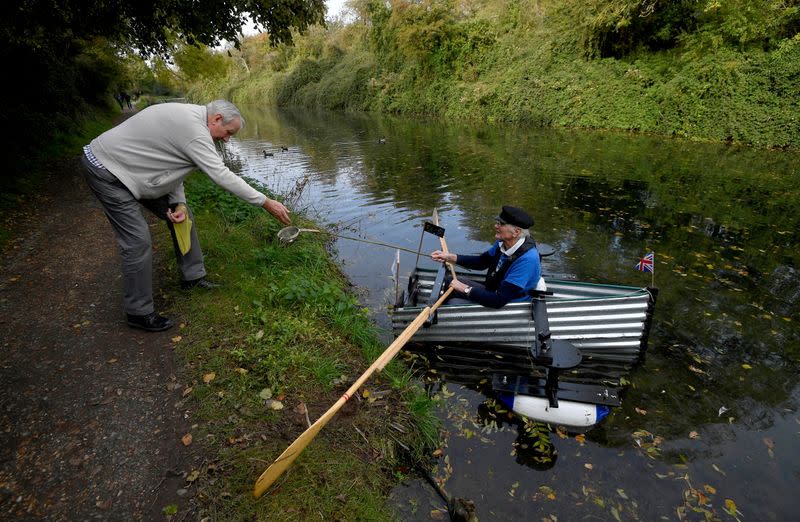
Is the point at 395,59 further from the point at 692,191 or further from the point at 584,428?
the point at 584,428

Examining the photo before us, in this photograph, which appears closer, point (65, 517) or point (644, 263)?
point (65, 517)

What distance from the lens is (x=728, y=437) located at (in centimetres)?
398

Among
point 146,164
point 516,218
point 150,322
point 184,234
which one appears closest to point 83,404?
point 150,322

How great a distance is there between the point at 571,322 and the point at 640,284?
113 inches

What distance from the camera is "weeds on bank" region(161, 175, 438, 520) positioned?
284cm

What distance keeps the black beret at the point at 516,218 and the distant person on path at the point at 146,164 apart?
2365 millimetres

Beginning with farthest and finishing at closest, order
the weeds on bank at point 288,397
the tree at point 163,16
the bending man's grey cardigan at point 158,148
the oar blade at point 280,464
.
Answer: the tree at point 163,16 → the bending man's grey cardigan at point 158,148 → the weeds on bank at point 288,397 → the oar blade at point 280,464

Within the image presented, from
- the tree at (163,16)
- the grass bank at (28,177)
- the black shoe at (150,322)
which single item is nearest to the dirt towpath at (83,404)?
the black shoe at (150,322)

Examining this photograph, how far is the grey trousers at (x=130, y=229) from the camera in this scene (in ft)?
12.2

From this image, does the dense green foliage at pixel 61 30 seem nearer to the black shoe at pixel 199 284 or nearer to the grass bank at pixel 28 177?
the grass bank at pixel 28 177

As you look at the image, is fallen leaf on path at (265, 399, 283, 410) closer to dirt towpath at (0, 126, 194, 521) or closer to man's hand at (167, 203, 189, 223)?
dirt towpath at (0, 126, 194, 521)

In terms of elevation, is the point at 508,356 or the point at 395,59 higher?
the point at 395,59

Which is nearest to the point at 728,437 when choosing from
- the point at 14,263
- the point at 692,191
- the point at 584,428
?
the point at 584,428

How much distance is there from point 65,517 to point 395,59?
41.3 m
